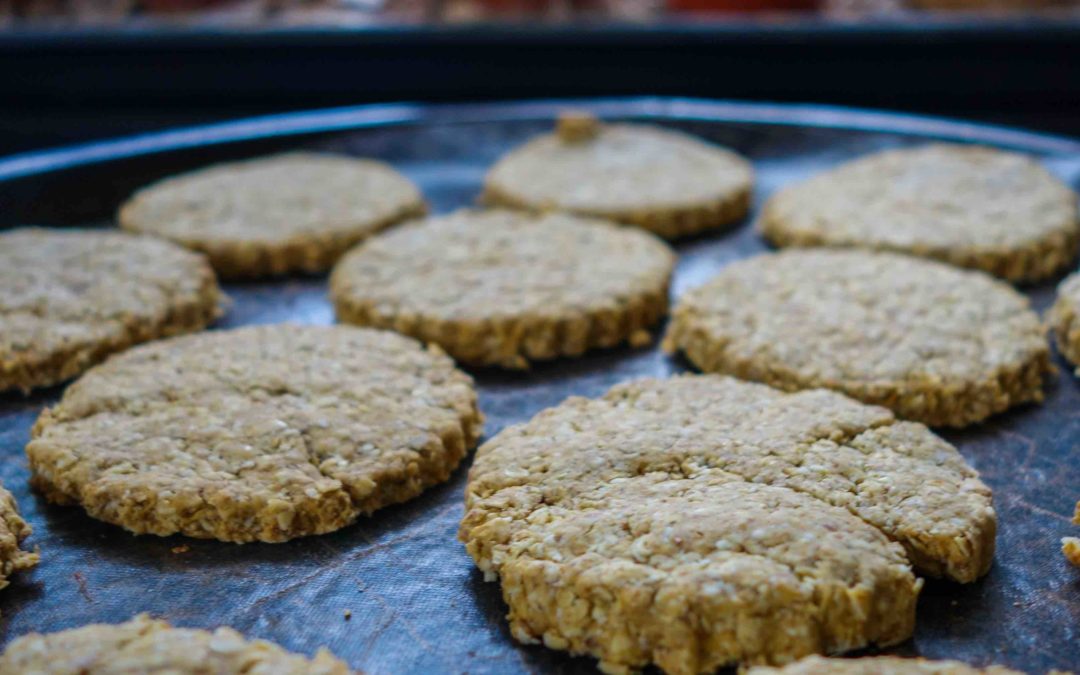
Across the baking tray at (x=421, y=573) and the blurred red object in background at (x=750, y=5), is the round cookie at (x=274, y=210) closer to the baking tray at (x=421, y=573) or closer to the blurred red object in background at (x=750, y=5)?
the baking tray at (x=421, y=573)

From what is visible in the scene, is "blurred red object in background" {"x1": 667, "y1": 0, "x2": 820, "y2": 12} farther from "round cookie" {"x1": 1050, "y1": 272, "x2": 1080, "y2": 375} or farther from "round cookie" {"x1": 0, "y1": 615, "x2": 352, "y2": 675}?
"round cookie" {"x1": 0, "y1": 615, "x2": 352, "y2": 675}

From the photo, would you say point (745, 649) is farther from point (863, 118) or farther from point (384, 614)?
point (863, 118)

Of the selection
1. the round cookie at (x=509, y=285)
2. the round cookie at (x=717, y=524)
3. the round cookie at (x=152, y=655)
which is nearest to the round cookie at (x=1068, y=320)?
the round cookie at (x=717, y=524)

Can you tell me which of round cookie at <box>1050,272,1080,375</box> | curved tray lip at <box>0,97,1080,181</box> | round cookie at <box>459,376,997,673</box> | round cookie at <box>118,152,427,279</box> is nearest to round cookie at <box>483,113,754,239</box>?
curved tray lip at <box>0,97,1080,181</box>

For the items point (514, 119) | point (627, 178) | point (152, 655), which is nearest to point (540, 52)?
point (514, 119)

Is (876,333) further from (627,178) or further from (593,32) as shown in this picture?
(593,32)
